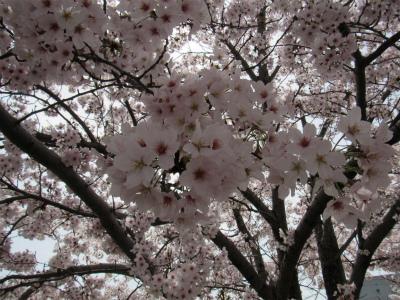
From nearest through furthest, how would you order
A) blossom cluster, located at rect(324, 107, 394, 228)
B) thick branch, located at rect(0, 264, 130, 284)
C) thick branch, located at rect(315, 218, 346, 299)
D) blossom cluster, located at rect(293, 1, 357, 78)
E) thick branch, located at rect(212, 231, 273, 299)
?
blossom cluster, located at rect(324, 107, 394, 228) < blossom cluster, located at rect(293, 1, 357, 78) < thick branch, located at rect(0, 264, 130, 284) < thick branch, located at rect(212, 231, 273, 299) < thick branch, located at rect(315, 218, 346, 299)

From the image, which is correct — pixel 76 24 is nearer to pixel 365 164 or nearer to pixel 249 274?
pixel 365 164

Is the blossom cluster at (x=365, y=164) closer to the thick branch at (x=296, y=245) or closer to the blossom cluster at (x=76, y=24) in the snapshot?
the blossom cluster at (x=76, y=24)

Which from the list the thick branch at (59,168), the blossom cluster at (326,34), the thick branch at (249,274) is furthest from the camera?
the thick branch at (249,274)

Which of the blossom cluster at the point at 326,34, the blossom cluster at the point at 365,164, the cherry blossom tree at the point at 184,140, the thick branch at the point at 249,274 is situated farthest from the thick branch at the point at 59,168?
the blossom cluster at the point at 326,34

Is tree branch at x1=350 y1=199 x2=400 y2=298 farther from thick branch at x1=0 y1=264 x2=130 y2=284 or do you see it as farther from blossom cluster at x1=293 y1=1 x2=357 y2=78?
thick branch at x1=0 y1=264 x2=130 y2=284

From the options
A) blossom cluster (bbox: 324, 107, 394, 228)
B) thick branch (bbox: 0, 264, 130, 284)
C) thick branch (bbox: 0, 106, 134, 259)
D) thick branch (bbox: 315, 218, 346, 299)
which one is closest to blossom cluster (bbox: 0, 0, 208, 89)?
thick branch (bbox: 0, 106, 134, 259)

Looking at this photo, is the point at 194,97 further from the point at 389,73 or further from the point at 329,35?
the point at 389,73

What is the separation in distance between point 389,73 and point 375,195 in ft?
19.9

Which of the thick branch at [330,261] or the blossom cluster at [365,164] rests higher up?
the thick branch at [330,261]

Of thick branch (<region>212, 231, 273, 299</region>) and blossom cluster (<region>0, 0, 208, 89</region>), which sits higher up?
thick branch (<region>212, 231, 273, 299</region>)

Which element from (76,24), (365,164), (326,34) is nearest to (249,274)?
(326,34)

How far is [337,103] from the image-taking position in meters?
7.25

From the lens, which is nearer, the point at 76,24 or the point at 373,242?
the point at 76,24

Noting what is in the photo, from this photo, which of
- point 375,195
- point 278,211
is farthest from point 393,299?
point 375,195
